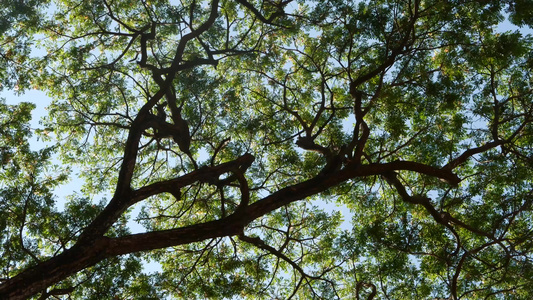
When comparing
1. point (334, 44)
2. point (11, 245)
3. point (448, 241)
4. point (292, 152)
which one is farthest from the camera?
point (292, 152)

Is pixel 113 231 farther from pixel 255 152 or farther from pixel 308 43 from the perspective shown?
pixel 308 43

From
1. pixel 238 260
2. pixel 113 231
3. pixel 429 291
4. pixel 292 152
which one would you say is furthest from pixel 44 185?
pixel 429 291

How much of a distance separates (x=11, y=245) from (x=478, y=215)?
27.9 feet

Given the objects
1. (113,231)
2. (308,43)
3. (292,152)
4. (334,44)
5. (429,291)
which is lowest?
(429,291)

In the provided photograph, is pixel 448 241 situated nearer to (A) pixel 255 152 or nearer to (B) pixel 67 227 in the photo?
(A) pixel 255 152

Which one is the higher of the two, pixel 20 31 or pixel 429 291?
pixel 20 31

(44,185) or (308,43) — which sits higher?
(308,43)

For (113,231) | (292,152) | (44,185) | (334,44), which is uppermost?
(334,44)

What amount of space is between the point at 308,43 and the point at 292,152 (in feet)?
8.24

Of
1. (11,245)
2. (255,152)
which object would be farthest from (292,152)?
(11,245)

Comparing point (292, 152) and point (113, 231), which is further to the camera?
point (292, 152)

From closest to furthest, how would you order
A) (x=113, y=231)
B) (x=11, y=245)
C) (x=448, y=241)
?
(x=11, y=245) < (x=113, y=231) < (x=448, y=241)

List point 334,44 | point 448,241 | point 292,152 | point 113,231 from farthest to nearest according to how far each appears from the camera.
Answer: point 292,152
point 334,44
point 448,241
point 113,231

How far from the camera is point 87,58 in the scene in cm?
948
